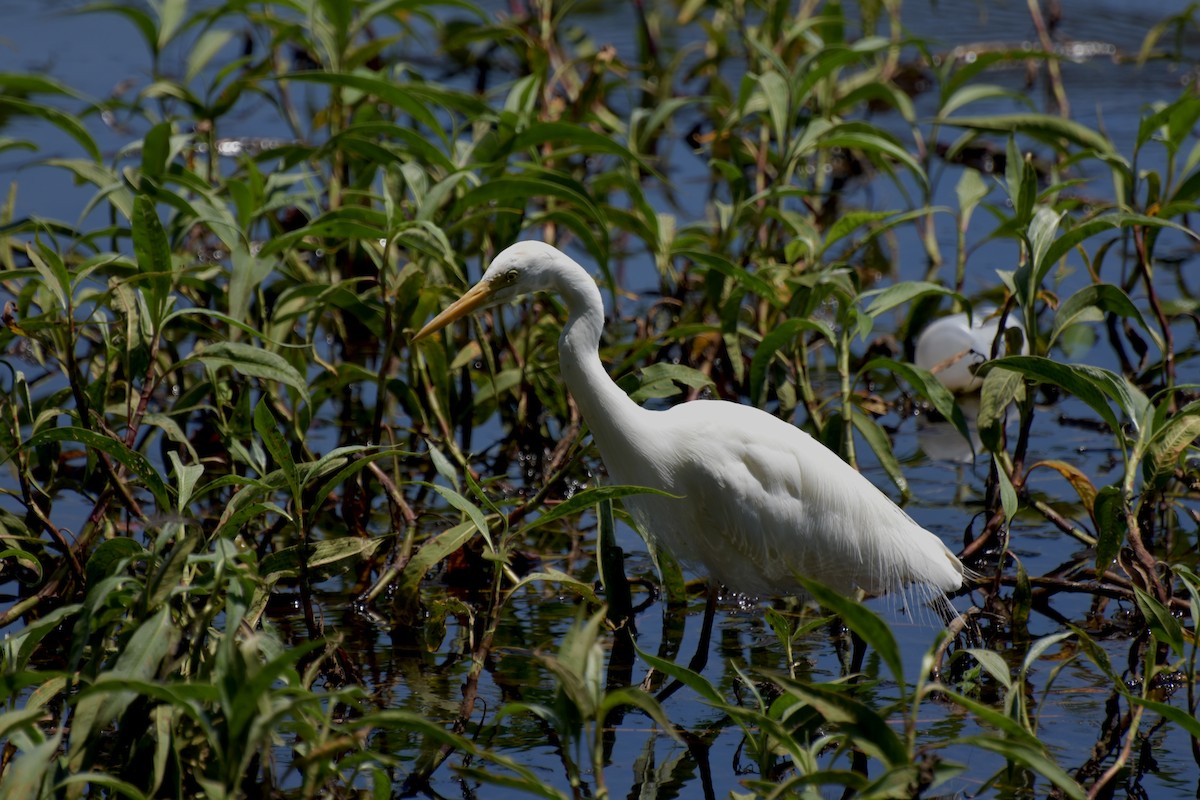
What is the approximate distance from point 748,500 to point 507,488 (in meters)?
1.01

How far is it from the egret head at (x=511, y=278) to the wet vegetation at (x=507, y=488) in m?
0.33

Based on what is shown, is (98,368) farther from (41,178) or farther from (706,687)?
(41,178)

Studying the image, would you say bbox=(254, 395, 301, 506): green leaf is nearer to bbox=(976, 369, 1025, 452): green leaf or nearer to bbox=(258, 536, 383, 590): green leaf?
A: bbox=(258, 536, 383, 590): green leaf

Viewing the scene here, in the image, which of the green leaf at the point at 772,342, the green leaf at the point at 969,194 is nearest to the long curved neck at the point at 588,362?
the green leaf at the point at 772,342

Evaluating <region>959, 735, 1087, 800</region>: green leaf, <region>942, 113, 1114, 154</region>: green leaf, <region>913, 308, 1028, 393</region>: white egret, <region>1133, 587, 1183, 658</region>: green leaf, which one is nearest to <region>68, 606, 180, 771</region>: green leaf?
<region>959, 735, 1087, 800</region>: green leaf

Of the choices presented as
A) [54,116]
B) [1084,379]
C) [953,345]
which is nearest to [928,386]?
[1084,379]

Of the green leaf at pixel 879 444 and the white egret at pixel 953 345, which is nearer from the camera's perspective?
the green leaf at pixel 879 444

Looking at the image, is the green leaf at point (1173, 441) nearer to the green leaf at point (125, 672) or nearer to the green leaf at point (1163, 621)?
the green leaf at point (1163, 621)

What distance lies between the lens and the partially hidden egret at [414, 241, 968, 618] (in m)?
2.91

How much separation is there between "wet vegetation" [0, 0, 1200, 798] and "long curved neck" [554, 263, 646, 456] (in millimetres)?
188

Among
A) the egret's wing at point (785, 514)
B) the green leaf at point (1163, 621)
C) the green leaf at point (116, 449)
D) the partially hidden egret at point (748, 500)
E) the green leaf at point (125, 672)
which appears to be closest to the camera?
the green leaf at point (125, 672)

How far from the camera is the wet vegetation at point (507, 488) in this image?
6.81 feet

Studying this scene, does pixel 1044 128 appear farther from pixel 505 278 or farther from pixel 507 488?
pixel 505 278

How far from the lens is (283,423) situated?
3.56 meters
